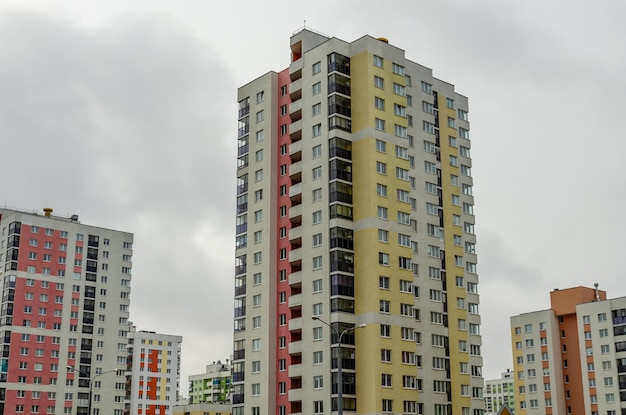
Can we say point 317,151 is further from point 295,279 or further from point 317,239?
point 295,279

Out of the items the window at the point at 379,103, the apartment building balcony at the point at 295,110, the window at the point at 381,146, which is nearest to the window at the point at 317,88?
the apartment building balcony at the point at 295,110

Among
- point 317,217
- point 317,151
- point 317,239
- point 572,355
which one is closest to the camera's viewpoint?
point 317,239

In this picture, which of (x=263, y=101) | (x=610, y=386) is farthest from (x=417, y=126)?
(x=610, y=386)

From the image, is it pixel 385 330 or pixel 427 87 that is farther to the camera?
pixel 427 87

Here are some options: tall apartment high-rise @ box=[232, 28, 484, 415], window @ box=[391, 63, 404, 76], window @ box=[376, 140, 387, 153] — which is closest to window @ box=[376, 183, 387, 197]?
tall apartment high-rise @ box=[232, 28, 484, 415]

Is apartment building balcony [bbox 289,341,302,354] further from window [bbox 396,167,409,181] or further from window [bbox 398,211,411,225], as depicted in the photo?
window [bbox 396,167,409,181]

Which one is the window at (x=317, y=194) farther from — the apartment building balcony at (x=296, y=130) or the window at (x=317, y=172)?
the apartment building balcony at (x=296, y=130)

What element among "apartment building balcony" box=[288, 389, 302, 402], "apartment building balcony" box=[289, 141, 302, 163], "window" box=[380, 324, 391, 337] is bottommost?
"apartment building balcony" box=[288, 389, 302, 402]

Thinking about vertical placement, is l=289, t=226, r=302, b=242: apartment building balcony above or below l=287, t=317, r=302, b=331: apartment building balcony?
above

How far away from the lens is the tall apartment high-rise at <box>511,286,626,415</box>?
14062 cm

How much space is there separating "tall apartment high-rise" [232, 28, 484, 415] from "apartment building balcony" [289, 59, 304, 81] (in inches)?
10.8

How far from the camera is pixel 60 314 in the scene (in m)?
148

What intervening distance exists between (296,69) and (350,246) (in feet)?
79.1

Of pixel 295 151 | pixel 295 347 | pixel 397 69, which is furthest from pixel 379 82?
pixel 295 347
